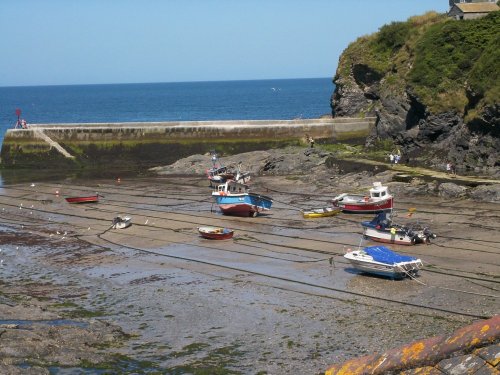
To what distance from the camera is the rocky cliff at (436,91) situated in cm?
5006

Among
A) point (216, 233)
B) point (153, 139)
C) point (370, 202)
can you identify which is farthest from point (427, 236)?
point (153, 139)

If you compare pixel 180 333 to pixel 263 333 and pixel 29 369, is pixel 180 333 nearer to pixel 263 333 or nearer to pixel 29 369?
pixel 263 333

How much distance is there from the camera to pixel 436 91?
56219 mm

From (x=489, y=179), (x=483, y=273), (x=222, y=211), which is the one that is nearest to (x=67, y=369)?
(x=483, y=273)

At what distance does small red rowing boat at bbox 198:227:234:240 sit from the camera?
34.2 m

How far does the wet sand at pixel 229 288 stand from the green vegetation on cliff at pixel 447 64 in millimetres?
13927

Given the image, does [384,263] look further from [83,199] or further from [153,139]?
[153,139]

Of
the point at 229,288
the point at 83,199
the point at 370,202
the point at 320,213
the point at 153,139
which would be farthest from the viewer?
the point at 153,139

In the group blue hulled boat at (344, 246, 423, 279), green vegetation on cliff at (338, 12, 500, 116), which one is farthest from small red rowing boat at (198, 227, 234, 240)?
green vegetation on cliff at (338, 12, 500, 116)

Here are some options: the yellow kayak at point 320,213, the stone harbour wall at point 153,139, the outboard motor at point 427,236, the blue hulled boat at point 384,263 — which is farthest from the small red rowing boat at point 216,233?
the stone harbour wall at point 153,139

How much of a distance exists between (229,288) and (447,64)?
123 ft

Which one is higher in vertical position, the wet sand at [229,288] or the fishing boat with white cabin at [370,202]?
the fishing boat with white cabin at [370,202]

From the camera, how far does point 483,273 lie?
2642cm

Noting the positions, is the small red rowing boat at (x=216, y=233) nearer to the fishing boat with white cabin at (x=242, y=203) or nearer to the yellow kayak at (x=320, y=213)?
the fishing boat with white cabin at (x=242, y=203)
